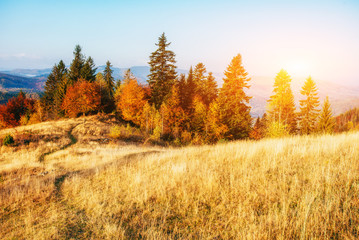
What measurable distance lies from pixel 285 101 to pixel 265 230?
3397cm

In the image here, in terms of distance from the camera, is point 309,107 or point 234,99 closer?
point 234,99

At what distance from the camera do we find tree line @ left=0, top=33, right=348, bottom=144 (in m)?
29.0

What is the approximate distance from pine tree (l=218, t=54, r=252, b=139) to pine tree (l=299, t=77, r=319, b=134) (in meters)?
14.2

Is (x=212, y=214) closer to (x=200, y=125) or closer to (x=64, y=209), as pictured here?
(x=64, y=209)

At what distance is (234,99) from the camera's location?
2819cm

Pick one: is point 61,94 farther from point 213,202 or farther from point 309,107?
point 309,107

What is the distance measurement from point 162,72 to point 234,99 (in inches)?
719

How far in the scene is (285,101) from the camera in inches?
1226

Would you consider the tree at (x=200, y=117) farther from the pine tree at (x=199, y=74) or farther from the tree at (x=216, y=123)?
the pine tree at (x=199, y=74)

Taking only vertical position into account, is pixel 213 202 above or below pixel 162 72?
below

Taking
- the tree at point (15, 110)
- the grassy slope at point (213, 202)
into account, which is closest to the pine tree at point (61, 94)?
the tree at point (15, 110)

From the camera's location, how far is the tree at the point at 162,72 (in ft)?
124

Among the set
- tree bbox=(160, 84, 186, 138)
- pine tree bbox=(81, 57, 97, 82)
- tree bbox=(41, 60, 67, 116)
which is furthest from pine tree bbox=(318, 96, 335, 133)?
tree bbox=(41, 60, 67, 116)

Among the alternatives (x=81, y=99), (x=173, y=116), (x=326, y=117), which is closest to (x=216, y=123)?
(x=173, y=116)
